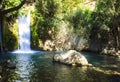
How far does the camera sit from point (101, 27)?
54.8 m

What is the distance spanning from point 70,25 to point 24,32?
965cm

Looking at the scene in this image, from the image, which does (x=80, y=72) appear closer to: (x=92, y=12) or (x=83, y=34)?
(x=83, y=34)

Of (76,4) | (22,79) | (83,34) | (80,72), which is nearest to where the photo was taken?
(22,79)

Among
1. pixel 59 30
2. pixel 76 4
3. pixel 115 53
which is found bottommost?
pixel 115 53

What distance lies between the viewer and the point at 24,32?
2373 inches

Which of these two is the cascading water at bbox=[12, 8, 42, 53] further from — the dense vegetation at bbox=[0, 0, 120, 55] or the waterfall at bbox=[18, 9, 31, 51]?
the dense vegetation at bbox=[0, 0, 120, 55]

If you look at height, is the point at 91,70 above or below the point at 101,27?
below

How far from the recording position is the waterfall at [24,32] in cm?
5831

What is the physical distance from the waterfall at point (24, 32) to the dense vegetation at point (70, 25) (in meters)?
1.00

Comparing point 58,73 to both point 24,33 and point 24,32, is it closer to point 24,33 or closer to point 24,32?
point 24,33

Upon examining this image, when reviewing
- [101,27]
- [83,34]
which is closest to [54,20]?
[83,34]

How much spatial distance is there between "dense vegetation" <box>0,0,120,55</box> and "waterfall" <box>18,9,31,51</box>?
100 centimetres

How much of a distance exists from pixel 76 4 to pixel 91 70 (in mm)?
31294

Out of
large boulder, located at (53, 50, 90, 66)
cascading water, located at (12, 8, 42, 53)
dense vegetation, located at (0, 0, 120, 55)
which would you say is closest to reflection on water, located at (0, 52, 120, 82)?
large boulder, located at (53, 50, 90, 66)
